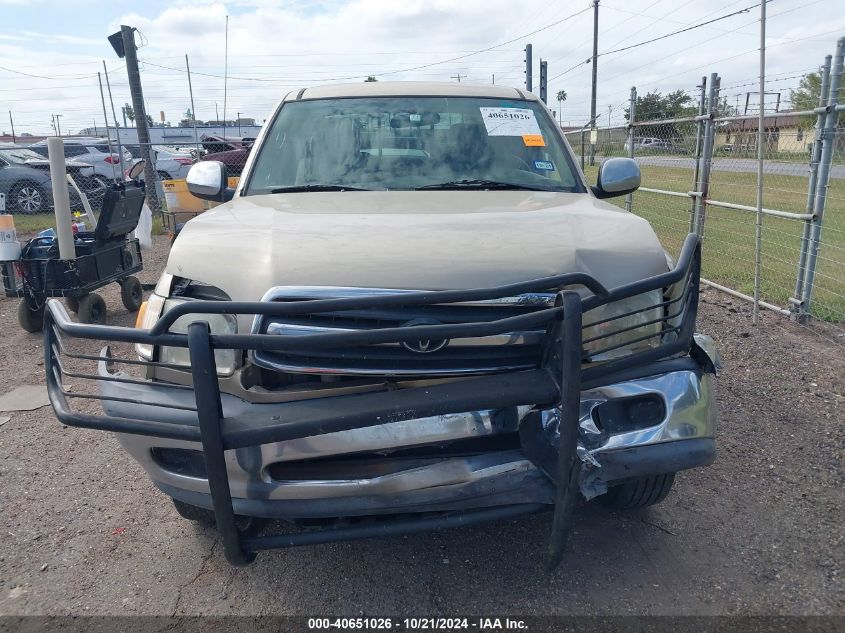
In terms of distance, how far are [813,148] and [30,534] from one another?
607cm

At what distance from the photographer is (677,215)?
1250cm

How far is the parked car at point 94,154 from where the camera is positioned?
637 inches

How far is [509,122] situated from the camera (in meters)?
3.94

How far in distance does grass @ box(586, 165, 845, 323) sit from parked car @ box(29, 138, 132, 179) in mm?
11901

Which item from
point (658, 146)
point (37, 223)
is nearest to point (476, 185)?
point (658, 146)

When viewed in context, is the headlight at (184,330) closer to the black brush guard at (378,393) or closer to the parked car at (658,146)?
the black brush guard at (378,393)

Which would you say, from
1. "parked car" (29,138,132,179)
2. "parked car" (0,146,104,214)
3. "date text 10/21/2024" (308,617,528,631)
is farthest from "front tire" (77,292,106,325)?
"parked car" (29,138,132,179)

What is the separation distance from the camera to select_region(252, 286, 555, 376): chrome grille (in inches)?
89.9

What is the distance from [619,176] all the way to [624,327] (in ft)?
4.94

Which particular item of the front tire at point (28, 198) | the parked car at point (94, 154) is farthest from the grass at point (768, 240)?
the front tire at point (28, 198)

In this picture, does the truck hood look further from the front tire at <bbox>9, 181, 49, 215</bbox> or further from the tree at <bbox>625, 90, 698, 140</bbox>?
the front tire at <bbox>9, 181, 49, 215</bbox>

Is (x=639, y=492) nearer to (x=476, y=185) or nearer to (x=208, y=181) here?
(x=476, y=185)

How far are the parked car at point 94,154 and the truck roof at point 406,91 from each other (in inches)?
502

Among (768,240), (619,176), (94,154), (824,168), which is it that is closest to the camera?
(619,176)
